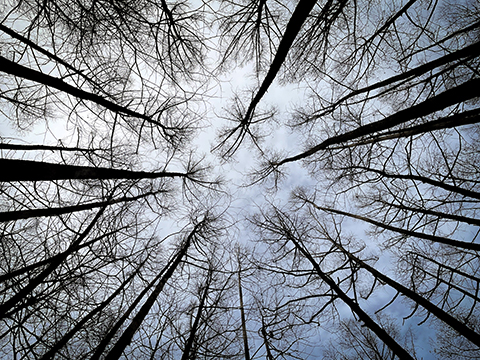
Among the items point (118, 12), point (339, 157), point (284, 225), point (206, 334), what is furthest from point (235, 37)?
point (206, 334)

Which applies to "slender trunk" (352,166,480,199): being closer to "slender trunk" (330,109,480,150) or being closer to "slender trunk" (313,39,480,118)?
"slender trunk" (330,109,480,150)

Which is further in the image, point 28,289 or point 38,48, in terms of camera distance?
point 38,48

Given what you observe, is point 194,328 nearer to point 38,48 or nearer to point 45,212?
point 45,212

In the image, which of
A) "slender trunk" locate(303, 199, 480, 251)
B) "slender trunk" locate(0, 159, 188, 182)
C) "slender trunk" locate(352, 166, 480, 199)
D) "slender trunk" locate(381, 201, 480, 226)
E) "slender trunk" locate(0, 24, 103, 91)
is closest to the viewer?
"slender trunk" locate(0, 159, 188, 182)

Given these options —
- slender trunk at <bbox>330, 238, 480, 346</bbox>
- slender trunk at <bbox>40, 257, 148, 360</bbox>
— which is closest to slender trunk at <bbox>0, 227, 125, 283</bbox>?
slender trunk at <bbox>40, 257, 148, 360</bbox>

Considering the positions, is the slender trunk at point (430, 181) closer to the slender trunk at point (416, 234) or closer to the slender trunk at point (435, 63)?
the slender trunk at point (416, 234)

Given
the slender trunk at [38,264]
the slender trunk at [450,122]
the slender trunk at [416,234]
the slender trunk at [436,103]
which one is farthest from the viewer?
the slender trunk at [416,234]

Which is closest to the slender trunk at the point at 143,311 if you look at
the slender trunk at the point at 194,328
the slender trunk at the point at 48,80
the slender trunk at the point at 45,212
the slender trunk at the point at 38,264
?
the slender trunk at the point at 194,328

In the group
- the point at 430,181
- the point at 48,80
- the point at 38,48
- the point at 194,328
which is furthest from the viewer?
the point at 430,181

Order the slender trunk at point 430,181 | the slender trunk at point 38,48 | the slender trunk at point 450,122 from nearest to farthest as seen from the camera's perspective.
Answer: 1. the slender trunk at point 38,48
2. the slender trunk at point 450,122
3. the slender trunk at point 430,181

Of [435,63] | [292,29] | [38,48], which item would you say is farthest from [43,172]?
[435,63]

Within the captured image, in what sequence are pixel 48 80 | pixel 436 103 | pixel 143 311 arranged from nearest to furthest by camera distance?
1. pixel 436 103
2. pixel 48 80
3. pixel 143 311

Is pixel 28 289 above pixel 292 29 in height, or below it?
below

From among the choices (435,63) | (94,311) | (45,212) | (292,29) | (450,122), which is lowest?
(94,311)
